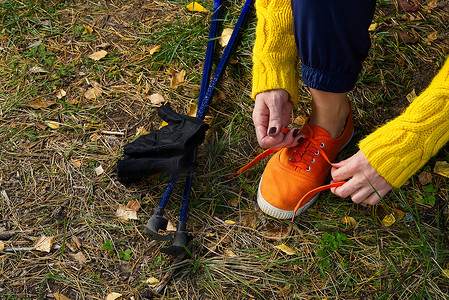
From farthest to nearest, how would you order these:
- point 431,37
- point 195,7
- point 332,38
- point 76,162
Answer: point 195,7
point 431,37
point 76,162
point 332,38

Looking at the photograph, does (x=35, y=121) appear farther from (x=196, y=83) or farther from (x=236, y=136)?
(x=236, y=136)

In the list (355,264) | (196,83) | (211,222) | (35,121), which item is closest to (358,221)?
(355,264)

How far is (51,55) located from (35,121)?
1.70 feet

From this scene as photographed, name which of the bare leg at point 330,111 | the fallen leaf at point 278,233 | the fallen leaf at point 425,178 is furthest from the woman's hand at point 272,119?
the fallen leaf at point 425,178

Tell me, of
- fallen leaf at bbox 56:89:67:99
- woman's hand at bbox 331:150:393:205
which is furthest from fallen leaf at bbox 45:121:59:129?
woman's hand at bbox 331:150:393:205

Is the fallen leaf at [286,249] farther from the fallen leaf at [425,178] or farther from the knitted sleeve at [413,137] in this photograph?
the fallen leaf at [425,178]

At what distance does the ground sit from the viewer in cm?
183

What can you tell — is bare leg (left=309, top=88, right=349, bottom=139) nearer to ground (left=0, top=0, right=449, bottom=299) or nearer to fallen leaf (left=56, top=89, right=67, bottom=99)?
ground (left=0, top=0, right=449, bottom=299)

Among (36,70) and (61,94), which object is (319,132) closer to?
(61,94)

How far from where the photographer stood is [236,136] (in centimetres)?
228

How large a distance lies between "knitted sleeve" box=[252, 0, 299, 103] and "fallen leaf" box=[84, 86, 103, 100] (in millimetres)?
1021

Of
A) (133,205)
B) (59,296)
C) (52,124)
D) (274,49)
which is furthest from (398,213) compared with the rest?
(52,124)

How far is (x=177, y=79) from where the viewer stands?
2496mm

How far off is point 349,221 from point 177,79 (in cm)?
124
